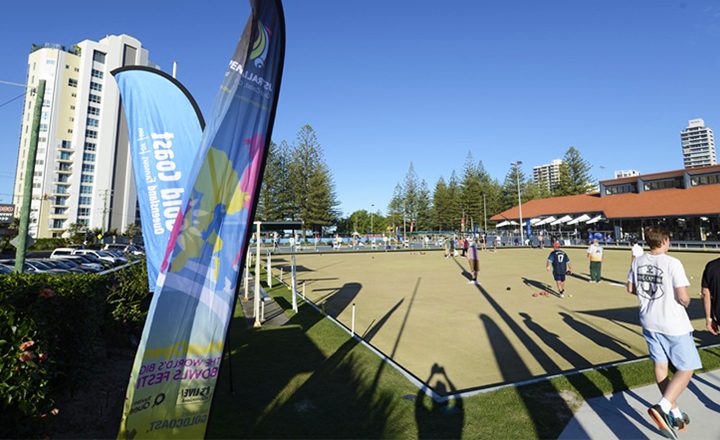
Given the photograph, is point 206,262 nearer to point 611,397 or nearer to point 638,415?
point 638,415

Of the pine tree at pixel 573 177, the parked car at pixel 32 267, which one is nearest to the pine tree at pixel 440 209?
the pine tree at pixel 573 177

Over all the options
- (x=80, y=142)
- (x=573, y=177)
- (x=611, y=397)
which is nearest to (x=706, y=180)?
(x=573, y=177)

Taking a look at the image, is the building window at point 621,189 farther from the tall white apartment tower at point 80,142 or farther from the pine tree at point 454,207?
the tall white apartment tower at point 80,142

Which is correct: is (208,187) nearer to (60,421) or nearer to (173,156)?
(173,156)

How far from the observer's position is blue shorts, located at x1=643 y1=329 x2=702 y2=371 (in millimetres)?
3430

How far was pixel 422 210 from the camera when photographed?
78250mm

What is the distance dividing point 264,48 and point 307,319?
22.3 feet

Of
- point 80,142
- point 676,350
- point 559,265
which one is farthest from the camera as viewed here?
point 80,142

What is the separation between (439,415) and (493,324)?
4.82 meters

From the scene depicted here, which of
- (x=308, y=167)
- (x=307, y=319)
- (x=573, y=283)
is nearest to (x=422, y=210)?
(x=308, y=167)

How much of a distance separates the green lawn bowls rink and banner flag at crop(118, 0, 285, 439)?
350 centimetres

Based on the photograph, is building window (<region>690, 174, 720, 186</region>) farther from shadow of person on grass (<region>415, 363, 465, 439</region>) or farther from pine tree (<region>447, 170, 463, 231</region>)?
shadow of person on grass (<region>415, 363, 465, 439</region>)

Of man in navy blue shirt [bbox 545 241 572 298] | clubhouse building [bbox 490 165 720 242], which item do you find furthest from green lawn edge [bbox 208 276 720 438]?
clubhouse building [bbox 490 165 720 242]

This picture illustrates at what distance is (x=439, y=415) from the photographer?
3850mm
